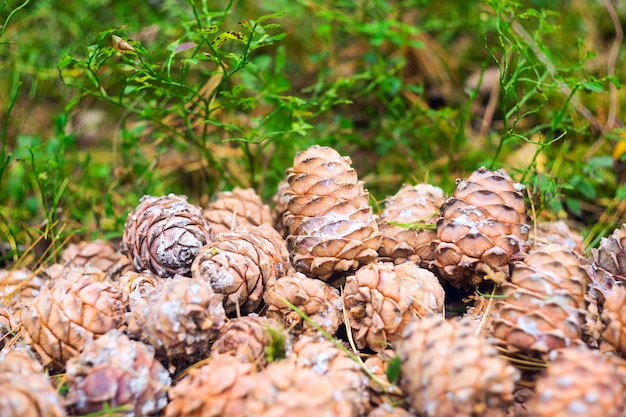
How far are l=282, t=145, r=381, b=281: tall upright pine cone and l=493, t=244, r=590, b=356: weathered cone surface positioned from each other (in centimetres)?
43

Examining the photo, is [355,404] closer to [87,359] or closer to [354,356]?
[354,356]

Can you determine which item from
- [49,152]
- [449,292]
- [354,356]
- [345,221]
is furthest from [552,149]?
[49,152]

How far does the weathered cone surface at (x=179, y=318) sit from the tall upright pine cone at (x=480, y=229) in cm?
70

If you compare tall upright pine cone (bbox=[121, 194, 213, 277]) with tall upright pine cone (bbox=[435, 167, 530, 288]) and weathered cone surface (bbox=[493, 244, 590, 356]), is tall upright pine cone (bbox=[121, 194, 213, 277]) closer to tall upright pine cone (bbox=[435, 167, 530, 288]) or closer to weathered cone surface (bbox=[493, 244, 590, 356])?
tall upright pine cone (bbox=[435, 167, 530, 288])

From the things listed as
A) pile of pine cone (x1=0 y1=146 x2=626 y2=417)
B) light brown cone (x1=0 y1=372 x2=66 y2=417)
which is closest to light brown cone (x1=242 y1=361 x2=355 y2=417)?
pile of pine cone (x1=0 y1=146 x2=626 y2=417)

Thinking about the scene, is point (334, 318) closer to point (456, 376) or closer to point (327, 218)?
point (327, 218)

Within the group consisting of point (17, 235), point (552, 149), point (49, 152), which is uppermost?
point (552, 149)

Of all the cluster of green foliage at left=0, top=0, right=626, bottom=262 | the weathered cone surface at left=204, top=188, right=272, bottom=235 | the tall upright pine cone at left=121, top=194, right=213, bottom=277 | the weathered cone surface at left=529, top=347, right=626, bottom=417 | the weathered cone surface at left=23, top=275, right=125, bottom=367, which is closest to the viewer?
the weathered cone surface at left=529, top=347, right=626, bottom=417

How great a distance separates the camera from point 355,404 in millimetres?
1361

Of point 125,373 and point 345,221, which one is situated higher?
point 345,221

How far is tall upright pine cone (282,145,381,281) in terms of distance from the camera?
1.68 m

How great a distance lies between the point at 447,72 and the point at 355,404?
2.58m

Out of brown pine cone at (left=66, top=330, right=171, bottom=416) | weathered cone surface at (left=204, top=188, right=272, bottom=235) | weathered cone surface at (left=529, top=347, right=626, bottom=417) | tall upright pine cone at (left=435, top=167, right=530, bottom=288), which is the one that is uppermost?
tall upright pine cone at (left=435, top=167, right=530, bottom=288)

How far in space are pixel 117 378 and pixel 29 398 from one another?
7.5 inches
